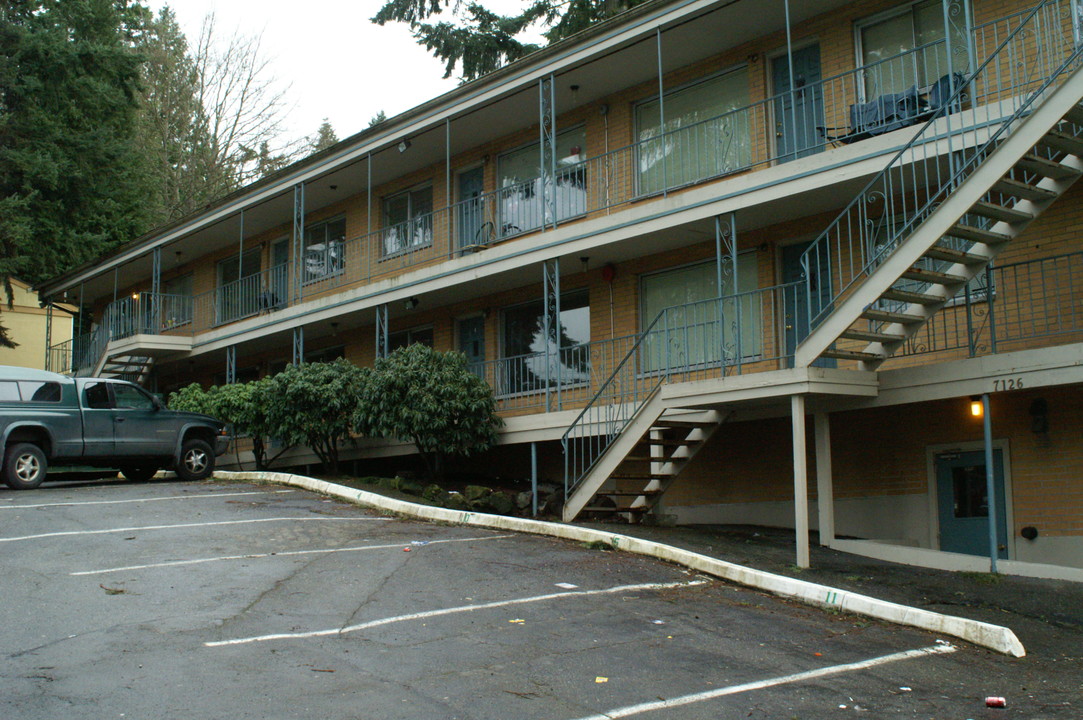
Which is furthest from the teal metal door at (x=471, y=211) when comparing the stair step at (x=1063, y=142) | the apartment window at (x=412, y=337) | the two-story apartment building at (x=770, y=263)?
the stair step at (x=1063, y=142)

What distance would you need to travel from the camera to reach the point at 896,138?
12.3 metres

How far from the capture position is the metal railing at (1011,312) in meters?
11.6

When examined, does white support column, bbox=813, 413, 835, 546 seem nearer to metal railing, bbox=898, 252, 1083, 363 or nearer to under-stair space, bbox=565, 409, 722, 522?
metal railing, bbox=898, 252, 1083, 363

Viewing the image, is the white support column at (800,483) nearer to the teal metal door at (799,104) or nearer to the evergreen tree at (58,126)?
→ the teal metal door at (799,104)

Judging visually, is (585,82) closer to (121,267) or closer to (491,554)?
(491,554)

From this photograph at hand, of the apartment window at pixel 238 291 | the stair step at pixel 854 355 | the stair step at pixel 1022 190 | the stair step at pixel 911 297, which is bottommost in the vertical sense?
the stair step at pixel 854 355

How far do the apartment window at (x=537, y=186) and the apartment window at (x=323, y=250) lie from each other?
5.20 meters

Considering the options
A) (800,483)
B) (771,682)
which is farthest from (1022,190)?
(771,682)

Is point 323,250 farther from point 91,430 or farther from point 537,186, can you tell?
point 91,430

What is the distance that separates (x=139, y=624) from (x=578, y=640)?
10.7ft

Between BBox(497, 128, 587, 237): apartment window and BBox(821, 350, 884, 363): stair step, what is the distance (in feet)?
22.5

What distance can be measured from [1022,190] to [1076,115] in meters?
0.89

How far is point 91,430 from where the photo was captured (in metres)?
16.6

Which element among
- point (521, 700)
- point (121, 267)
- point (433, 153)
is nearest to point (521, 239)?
point (433, 153)
